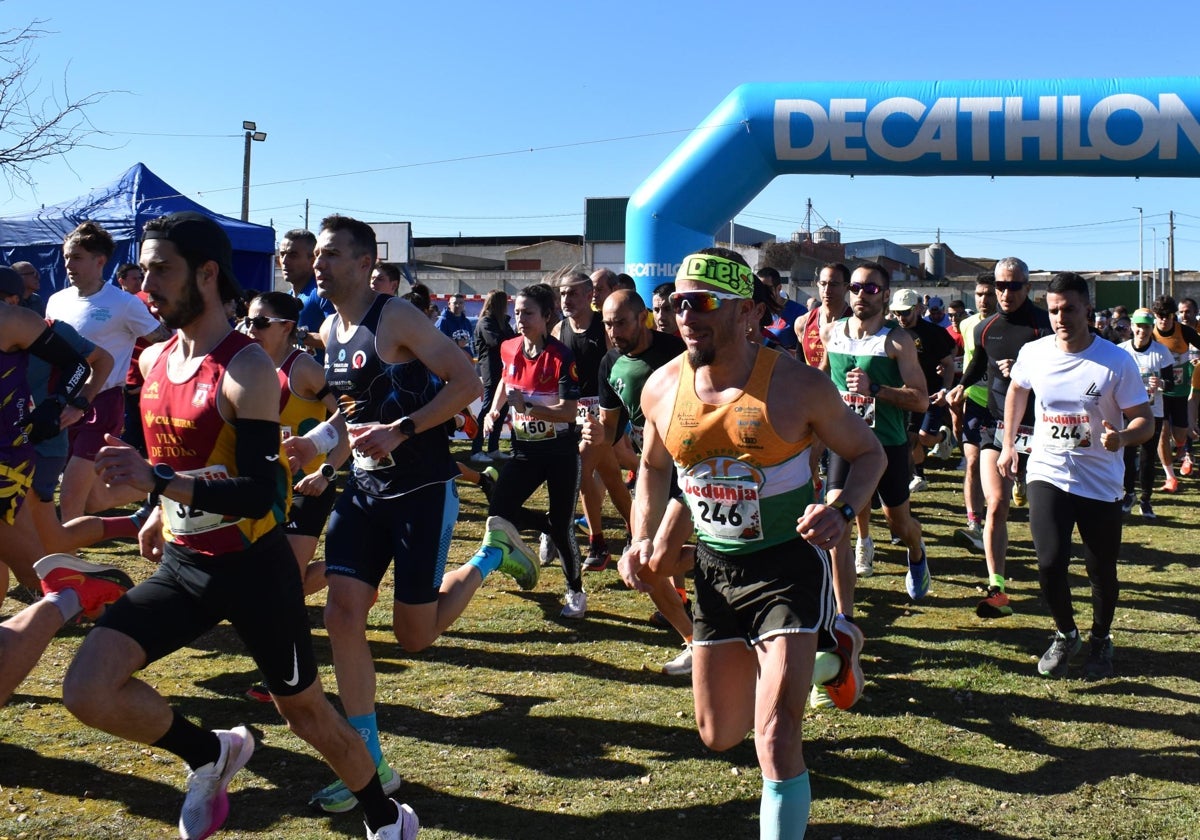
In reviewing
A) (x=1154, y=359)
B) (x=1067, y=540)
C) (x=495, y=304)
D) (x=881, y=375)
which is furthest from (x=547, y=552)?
(x=1154, y=359)

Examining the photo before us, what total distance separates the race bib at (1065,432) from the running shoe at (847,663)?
2691 mm

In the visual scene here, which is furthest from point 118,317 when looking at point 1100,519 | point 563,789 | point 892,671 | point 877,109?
point 877,109

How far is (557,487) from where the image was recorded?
7500 mm

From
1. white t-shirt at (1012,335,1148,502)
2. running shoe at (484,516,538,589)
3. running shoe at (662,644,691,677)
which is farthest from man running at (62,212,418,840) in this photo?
white t-shirt at (1012,335,1148,502)

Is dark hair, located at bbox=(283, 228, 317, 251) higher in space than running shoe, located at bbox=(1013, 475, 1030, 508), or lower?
higher

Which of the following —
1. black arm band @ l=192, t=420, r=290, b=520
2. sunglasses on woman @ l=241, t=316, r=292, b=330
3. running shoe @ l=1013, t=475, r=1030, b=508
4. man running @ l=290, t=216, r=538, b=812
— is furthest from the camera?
running shoe @ l=1013, t=475, r=1030, b=508

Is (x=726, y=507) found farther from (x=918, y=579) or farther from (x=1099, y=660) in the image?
(x=918, y=579)

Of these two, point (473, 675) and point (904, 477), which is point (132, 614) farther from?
point (904, 477)

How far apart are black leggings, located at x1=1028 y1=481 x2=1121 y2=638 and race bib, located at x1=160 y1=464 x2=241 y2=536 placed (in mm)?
4470

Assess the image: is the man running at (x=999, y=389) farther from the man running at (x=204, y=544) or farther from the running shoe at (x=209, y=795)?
the running shoe at (x=209, y=795)

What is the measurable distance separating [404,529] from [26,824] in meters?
1.81

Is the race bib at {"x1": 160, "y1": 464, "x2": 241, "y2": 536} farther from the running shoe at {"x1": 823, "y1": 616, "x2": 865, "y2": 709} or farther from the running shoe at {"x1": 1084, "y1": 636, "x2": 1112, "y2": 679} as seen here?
the running shoe at {"x1": 1084, "y1": 636, "x2": 1112, "y2": 679}

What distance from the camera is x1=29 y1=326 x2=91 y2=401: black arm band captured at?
5.48 meters

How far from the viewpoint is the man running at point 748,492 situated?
3758mm
